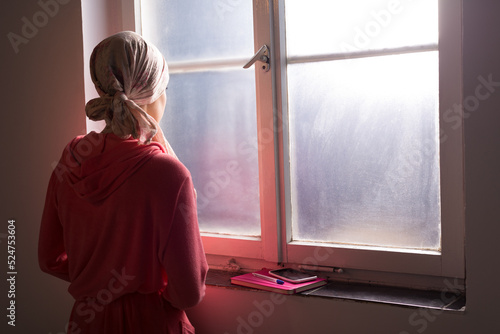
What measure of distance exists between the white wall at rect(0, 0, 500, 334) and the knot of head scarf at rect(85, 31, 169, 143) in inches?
20.0

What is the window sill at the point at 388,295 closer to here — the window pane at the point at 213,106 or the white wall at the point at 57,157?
the white wall at the point at 57,157

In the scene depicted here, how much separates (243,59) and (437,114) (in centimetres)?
66

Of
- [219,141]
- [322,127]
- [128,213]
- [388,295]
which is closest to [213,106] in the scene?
[219,141]

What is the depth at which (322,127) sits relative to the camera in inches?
65.7

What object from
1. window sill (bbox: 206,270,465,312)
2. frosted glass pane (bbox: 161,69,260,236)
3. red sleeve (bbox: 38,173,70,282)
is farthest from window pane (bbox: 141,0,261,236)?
red sleeve (bbox: 38,173,70,282)

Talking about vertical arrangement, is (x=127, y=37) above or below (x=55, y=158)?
above

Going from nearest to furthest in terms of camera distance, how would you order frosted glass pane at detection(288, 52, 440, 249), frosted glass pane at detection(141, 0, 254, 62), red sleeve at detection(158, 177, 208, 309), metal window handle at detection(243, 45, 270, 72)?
red sleeve at detection(158, 177, 208, 309), frosted glass pane at detection(288, 52, 440, 249), metal window handle at detection(243, 45, 270, 72), frosted glass pane at detection(141, 0, 254, 62)

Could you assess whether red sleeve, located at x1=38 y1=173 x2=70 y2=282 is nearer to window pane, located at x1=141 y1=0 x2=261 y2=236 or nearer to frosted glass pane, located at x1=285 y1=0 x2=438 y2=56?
window pane, located at x1=141 y1=0 x2=261 y2=236

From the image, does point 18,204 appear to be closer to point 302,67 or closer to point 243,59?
point 243,59

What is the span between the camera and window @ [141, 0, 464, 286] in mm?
1520

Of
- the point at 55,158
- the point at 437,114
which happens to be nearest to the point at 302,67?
the point at 437,114

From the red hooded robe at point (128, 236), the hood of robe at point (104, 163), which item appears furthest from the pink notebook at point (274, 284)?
the hood of robe at point (104, 163)

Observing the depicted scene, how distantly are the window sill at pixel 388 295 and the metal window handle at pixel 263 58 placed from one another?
70 cm

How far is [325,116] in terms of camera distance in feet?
5.46
